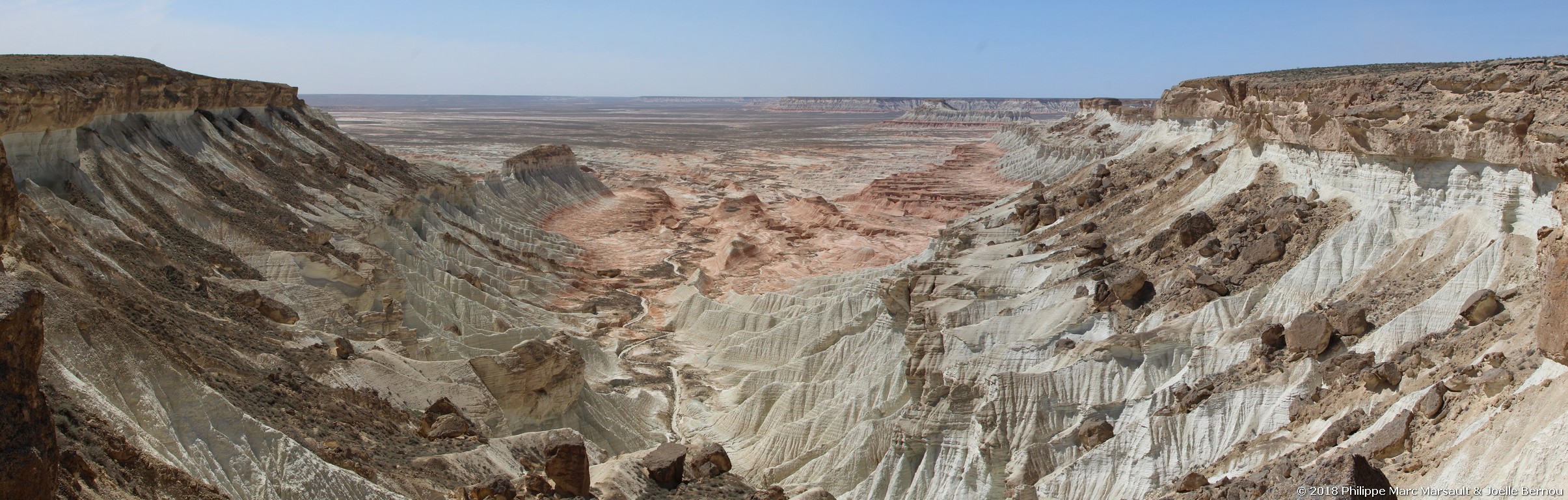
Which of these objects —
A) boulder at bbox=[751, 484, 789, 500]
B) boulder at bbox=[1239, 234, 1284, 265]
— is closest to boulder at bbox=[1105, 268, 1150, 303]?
A: boulder at bbox=[1239, 234, 1284, 265]

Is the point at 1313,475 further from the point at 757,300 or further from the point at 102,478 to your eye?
the point at 757,300

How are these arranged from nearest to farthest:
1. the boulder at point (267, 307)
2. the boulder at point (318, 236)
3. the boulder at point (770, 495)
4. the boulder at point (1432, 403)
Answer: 1. the boulder at point (1432, 403)
2. the boulder at point (770, 495)
3. the boulder at point (267, 307)
4. the boulder at point (318, 236)

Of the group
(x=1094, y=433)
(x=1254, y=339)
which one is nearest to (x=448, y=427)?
(x=1094, y=433)

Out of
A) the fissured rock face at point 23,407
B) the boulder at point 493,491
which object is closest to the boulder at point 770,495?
the boulder at point 493,491

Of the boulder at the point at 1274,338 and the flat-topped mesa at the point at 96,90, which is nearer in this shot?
the boulder at the point at 1274,338

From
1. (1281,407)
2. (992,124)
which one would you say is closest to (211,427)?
(1281,407)

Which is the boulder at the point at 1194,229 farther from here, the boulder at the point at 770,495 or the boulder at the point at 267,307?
the boulder at the point at 267,307
